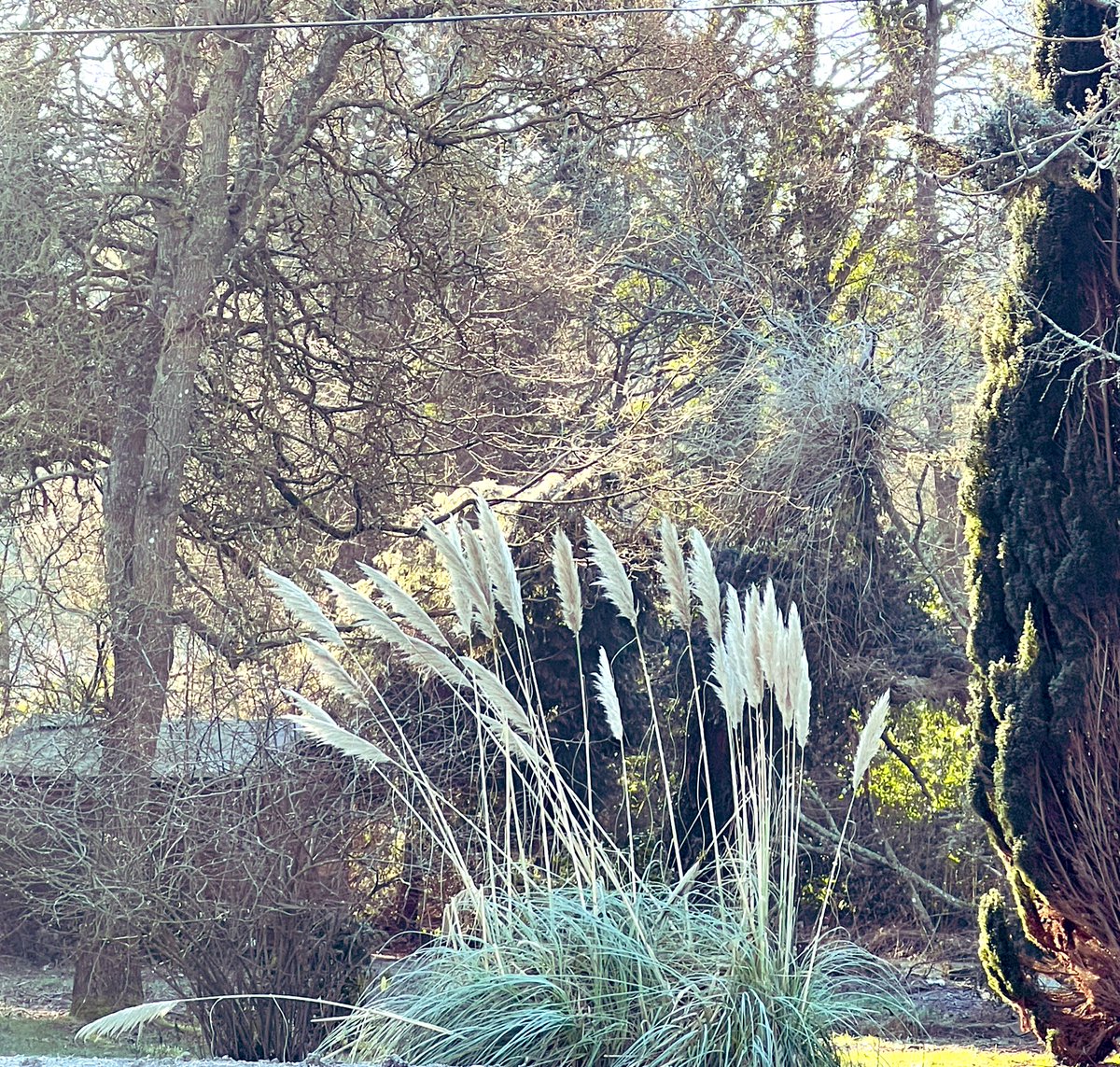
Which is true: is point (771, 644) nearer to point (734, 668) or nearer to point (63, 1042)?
point (734, 668)

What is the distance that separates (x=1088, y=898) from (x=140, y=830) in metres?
4.38

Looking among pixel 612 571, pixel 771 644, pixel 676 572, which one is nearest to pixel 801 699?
pixel 771 644

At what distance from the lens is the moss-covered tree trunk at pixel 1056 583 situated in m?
5.20

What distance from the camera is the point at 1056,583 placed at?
5270mm

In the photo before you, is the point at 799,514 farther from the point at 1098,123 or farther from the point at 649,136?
the point at 649,136

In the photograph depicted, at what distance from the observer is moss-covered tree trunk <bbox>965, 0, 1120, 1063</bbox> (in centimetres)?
520

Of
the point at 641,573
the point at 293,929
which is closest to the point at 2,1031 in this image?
the point at 293,929

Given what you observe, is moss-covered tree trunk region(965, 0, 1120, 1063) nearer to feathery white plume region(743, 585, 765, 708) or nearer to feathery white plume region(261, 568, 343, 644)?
feathery white plume region(743, 585, 765, 708)

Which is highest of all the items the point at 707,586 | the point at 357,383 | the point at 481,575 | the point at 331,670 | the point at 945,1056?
the point at 357,383

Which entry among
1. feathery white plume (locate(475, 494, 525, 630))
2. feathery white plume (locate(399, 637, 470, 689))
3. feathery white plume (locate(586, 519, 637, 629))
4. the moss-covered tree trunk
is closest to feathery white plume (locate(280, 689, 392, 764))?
feathery white plume (locate(399, 637, 470, 689))

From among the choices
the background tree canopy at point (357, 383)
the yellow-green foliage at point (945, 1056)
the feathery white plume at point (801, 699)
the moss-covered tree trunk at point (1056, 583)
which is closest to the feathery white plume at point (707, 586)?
the feathery white plume at point (801, 699)

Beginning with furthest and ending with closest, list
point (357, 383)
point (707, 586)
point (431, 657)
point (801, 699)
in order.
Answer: point (357, 383) → point (707, 586) → point (431, 657) → point (801, 699)

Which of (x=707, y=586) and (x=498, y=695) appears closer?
(x=498, y=695)

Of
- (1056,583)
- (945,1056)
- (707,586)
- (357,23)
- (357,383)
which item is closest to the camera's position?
(707,586)
